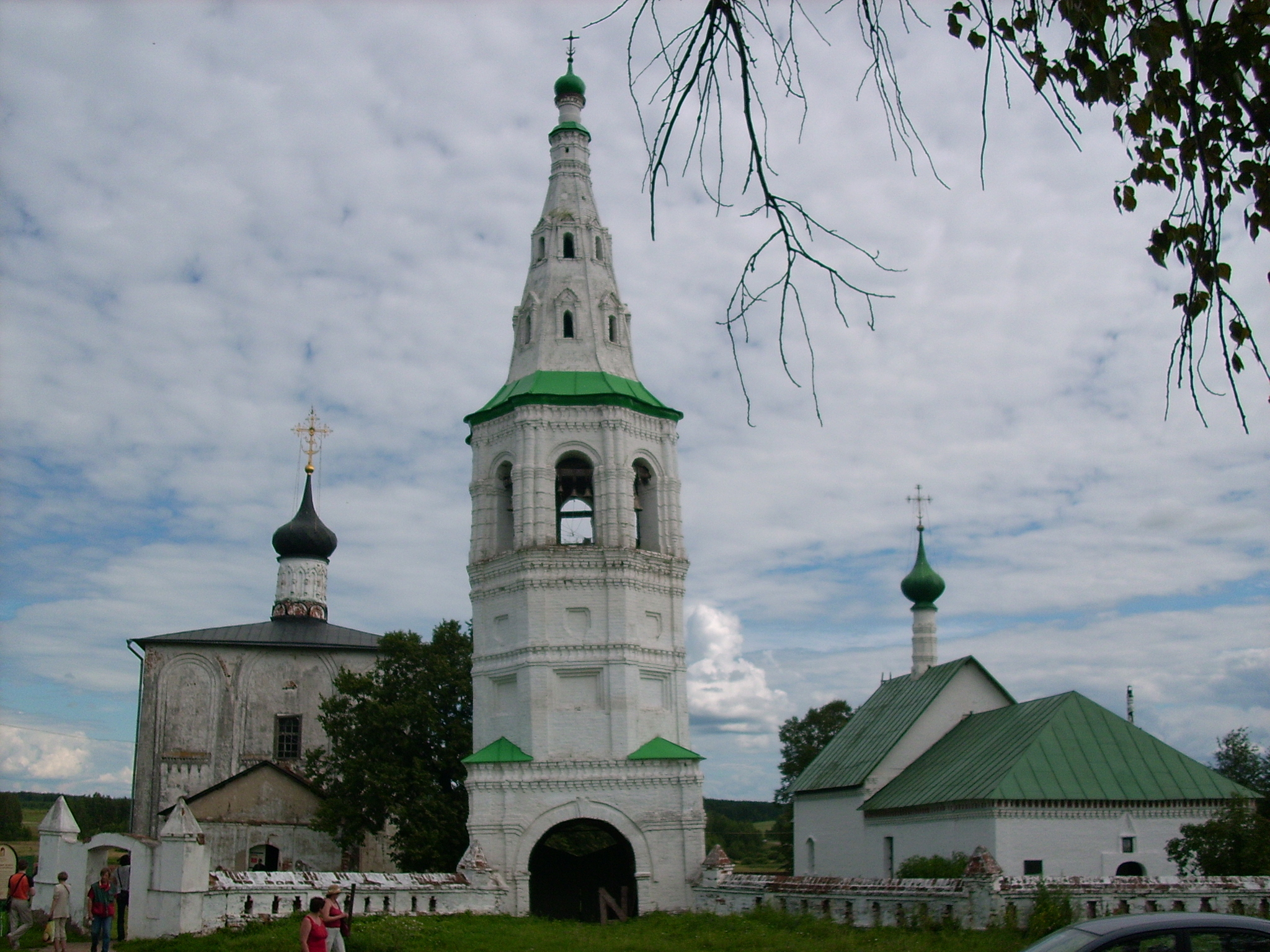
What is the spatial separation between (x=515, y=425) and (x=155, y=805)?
1757cm

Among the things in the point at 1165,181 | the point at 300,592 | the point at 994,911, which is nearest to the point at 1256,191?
the point at 1165,181

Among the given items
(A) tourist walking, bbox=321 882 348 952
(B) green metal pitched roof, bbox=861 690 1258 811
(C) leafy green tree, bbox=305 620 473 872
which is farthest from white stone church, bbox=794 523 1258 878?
(A) tourist walking, bbox=321 882 348 952

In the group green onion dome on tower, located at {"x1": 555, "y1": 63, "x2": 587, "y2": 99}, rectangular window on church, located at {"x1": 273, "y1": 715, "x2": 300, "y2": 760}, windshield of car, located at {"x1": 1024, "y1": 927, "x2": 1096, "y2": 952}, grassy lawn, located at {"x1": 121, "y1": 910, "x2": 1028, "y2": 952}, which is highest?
green onion dome on tower, located at {"x1": 555, "y1": 63, "x2": 587, "y2": 99}

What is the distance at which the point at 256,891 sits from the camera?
17172 millimetres

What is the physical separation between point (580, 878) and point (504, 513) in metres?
7.31

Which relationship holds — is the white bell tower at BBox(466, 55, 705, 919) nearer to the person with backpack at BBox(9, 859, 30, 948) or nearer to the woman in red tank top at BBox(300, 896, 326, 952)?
the person with backpack at BBox(9, 859, 30, 948)

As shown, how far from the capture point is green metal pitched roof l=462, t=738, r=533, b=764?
2214 cm

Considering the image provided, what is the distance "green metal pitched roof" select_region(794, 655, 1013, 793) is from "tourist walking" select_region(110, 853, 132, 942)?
14643 millimetres

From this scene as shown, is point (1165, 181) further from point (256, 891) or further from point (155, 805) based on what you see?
point (155, 805)

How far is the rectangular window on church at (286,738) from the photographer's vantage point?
35.0m

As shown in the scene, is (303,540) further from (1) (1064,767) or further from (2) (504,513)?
(1) (1064,767)

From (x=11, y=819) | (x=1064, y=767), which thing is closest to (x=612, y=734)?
(x=1064, y=767)

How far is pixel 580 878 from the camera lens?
77.1 feet

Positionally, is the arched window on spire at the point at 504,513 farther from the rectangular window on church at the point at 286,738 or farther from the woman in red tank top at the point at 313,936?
the woman in red tank top at the point at 313,936
